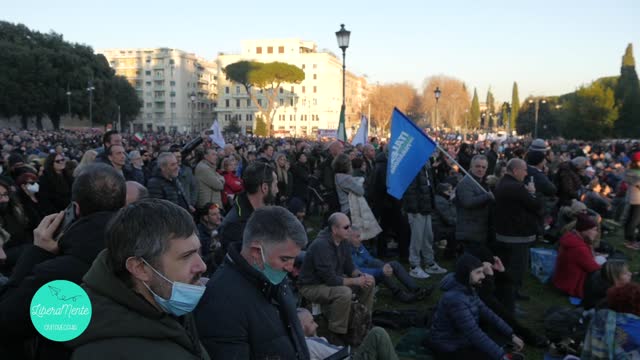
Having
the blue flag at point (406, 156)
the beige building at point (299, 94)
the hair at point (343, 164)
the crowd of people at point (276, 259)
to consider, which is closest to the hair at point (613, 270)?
the crowd of people at point (276, 259)

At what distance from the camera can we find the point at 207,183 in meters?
7.84

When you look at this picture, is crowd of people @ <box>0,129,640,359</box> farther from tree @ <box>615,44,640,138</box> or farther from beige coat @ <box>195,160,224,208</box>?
tree @ <box>615,44,640,138</box>

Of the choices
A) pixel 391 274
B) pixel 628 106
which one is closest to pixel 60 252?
pixel 391 274

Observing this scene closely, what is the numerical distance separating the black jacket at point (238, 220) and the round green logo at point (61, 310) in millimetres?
2055

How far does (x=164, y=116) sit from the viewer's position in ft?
349

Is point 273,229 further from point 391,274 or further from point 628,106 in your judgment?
point 628,106

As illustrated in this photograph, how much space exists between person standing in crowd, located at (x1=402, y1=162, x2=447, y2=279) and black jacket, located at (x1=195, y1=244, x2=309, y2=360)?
543 cm

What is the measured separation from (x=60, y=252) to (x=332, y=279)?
120 inches

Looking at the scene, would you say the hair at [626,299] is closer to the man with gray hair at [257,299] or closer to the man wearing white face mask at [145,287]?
the man with gray hair at [257,299]

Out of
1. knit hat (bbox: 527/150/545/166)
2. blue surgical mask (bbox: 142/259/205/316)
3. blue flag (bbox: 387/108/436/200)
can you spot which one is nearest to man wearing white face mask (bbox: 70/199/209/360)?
blue surgical mask (bbox: 142/259/205/316)

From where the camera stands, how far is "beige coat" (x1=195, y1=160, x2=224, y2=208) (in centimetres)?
781

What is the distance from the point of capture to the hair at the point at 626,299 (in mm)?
3461

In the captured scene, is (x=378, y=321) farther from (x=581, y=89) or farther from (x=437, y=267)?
(x=581, y=89)

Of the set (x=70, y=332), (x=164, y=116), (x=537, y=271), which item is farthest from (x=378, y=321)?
(x=164, y=116)
